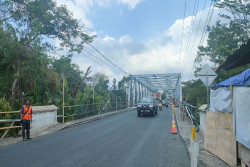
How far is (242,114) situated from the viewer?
5258 mm

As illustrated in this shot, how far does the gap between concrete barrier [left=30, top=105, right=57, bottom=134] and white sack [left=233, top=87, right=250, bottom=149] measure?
9391 millimetres

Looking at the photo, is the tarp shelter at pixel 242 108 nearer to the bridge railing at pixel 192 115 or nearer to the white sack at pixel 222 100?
the white sack at pixel 222 100

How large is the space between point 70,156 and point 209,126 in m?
4.85

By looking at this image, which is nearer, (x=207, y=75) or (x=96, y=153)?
(x=96, y=153)

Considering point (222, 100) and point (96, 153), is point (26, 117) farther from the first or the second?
point (222, 100)

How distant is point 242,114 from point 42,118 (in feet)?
33.1

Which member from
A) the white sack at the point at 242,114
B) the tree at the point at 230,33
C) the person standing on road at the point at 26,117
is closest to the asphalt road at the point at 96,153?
the person standing on road at the point at 26,117

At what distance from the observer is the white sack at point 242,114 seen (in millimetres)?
4963

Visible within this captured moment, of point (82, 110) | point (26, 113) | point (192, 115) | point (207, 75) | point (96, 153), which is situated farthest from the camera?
point (82, 110)

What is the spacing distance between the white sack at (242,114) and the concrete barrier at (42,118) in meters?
9.39

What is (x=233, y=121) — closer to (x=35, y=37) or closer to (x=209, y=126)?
(x=209, y=126)

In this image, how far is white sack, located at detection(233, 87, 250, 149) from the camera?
4.96 meters

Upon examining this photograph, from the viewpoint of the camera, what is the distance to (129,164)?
584 cm

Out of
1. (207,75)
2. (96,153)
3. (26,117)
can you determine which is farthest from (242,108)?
(26,117)
